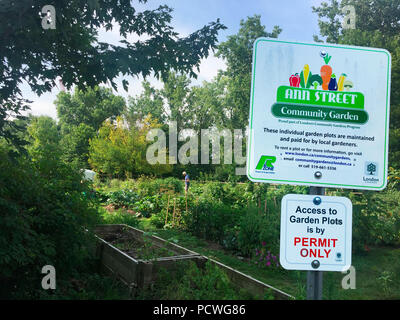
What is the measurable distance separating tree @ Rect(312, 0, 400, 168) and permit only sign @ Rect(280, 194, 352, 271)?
726 inches

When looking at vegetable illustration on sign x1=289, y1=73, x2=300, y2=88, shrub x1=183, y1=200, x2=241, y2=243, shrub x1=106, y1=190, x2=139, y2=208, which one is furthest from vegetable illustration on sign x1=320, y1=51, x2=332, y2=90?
shrub x1=106, y1=190, x2=139, y2=208

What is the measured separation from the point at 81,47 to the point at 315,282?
17.3 feet

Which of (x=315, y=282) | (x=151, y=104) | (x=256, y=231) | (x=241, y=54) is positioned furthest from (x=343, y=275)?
(x=151, y=104)

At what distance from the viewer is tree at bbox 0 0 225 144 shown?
15.8ft

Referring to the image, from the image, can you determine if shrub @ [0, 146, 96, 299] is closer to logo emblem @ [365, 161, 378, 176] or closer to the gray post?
the gray post

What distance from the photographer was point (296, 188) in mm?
8227

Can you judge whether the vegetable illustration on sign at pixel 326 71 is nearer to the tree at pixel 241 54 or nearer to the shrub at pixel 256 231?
the shrub at pixel 256 231

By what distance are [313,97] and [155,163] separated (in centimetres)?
2527

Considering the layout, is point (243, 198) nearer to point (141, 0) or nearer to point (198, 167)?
point (141, 0)

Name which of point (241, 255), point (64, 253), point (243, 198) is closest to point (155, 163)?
point (243, 198)

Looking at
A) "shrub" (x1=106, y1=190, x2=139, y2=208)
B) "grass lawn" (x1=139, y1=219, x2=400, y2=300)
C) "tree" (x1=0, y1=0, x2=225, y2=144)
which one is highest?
"tree" (x1=0, y1=0, x2=225, y2=144)

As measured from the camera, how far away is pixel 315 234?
1401 millimetres

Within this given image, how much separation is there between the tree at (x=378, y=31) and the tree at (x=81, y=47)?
1446cm
